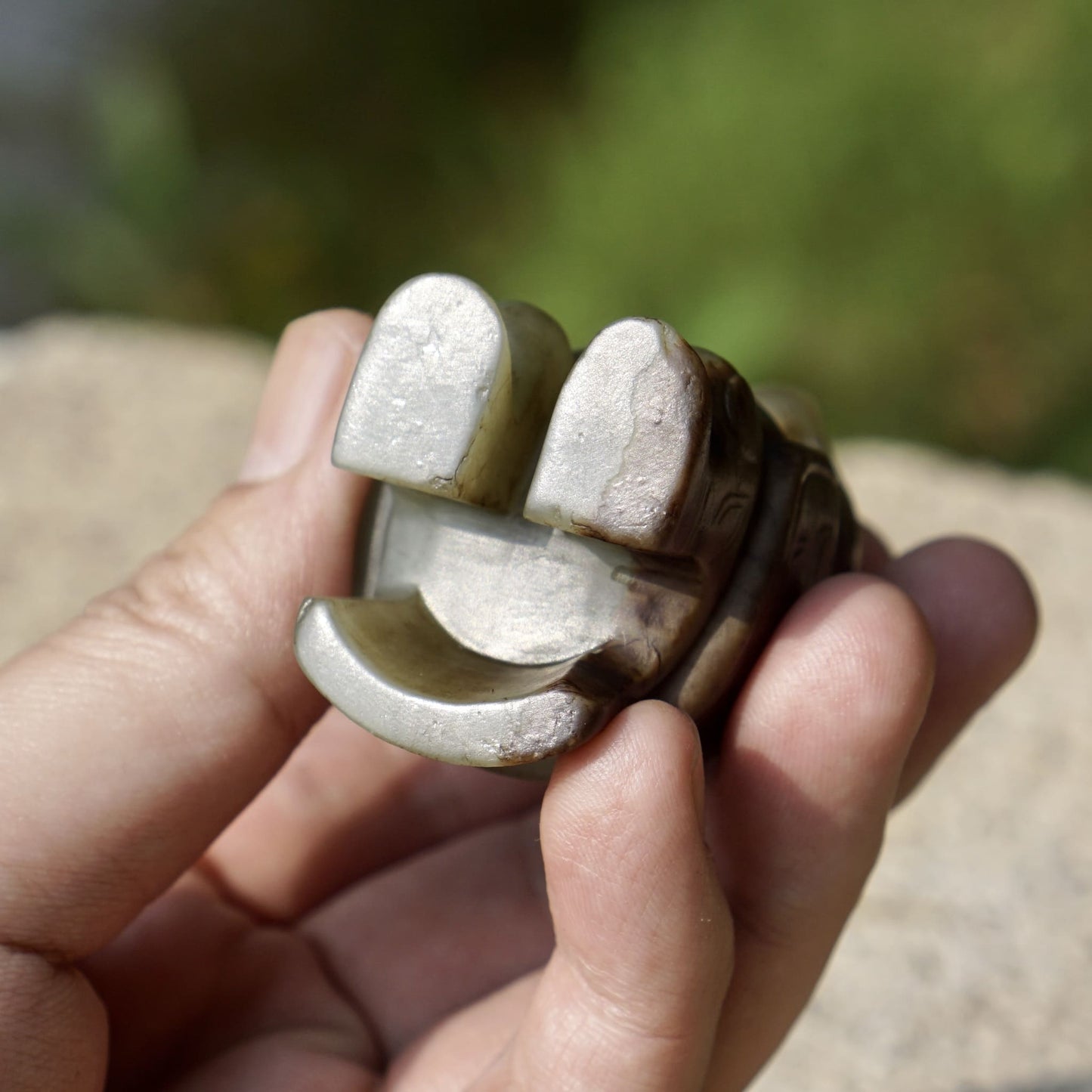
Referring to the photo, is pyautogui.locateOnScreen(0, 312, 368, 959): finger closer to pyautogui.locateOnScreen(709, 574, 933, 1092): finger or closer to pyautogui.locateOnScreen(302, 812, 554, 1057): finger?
pyautogui.locateOnScreen(302, 812, 554, 1057): finger

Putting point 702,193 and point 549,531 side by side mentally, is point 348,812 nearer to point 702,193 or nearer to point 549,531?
point 549,531

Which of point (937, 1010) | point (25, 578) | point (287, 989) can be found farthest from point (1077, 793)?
point (25, 578)

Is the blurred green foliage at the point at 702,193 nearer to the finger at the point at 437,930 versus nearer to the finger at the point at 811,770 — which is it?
the finger at the point at 437,930

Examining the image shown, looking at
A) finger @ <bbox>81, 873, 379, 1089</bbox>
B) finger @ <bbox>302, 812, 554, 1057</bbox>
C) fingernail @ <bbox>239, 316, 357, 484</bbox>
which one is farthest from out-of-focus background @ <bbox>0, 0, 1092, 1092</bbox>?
fingernail @ <bbox>239, 316, 357, 484</bbox>

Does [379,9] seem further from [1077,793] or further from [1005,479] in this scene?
[1077,793]

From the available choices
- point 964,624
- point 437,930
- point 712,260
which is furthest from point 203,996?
point 712,260

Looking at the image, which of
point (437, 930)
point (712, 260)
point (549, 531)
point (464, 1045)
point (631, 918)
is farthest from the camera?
point (712, 260)
